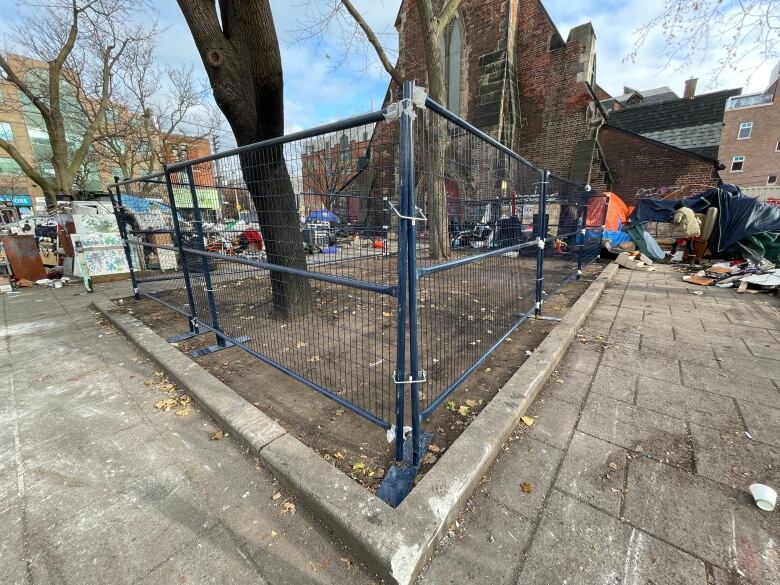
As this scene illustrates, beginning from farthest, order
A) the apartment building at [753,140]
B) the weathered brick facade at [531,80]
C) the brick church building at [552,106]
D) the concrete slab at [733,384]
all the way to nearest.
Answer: the apartment building at [753,140] → the weathered brick facade at [531,80] → the brick church building at [552,106] → the concrete slab at [733,384]

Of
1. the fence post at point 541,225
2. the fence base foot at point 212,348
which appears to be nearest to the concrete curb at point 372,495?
the fence base foot at point 212,348

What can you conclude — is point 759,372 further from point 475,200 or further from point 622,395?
point 475,200

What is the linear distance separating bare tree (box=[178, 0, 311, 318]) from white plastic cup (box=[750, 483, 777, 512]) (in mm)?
3615

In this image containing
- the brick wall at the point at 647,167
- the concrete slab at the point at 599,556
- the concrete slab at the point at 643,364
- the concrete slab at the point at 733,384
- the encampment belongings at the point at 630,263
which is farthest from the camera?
the brick wall at the point at 647,167

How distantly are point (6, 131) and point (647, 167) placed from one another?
161 feet

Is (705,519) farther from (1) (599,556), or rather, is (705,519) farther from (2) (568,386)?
(2) (568,386)

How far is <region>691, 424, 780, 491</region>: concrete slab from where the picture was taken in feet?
5.92

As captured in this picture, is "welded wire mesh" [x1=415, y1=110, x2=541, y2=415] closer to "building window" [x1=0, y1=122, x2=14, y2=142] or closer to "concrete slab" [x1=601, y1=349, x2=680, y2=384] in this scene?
"concrete slab" [x1=601, y1=349, x2=680, y2=384]

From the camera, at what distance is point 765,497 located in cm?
162

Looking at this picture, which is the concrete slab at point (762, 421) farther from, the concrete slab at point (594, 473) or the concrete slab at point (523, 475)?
the concrete slab at point (523, 475)

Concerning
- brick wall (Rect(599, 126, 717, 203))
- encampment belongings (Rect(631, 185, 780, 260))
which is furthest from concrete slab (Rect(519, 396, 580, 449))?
brick wall (Rect(599, 126, 717, 203))

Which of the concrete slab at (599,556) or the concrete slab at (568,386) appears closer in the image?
the concrete slab at (599,556)

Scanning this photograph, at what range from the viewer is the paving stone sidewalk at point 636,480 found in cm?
138

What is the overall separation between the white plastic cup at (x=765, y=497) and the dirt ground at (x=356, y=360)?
4.81 ft
